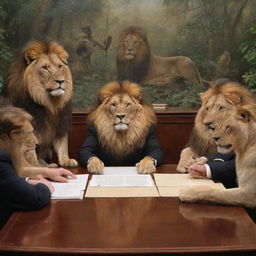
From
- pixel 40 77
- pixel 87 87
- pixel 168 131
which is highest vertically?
pixel 40 77

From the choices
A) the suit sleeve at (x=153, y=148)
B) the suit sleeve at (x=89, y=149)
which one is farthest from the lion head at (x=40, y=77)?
the suit sleeve at (x=153, y=148)

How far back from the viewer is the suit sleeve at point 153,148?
328 centimetres

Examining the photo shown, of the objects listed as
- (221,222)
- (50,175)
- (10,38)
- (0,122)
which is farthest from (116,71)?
(221,222)

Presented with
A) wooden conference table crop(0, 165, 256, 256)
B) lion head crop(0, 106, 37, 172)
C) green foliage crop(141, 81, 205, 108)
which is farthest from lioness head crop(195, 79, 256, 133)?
green foliage crop(141, 81, 205, 108)

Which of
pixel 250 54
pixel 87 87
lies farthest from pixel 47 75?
pixel 250 54

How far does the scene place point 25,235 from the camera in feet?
5.71

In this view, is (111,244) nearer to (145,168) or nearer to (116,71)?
(145,168)

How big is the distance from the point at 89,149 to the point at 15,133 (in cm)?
116

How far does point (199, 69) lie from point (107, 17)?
58.0 inches

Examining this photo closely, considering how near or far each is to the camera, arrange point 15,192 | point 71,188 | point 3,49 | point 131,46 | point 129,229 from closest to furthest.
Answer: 1. point 129,229
2. point 15,192
3. point 71,188
4. point 3,49
5. point 131,46

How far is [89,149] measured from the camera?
11.0ft

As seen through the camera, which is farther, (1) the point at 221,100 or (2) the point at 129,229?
(1) the point at 221,100

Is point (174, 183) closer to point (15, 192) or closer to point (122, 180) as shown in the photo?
point (122, 180)

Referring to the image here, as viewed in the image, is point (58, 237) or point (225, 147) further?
point (225, 147)
